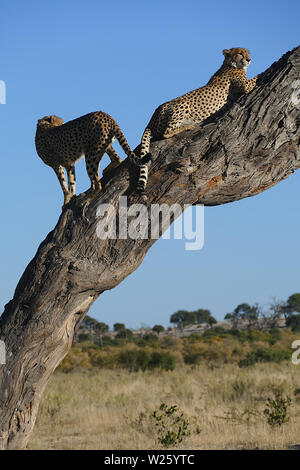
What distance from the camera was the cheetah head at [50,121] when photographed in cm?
632

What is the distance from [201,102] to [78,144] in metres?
1.20

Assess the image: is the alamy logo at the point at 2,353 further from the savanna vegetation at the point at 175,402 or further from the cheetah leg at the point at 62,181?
the savanna vegetation at the point at 175,402

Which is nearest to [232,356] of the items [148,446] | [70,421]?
[70,421]

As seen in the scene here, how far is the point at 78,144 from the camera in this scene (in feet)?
18.3

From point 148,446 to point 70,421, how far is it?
11.5ft

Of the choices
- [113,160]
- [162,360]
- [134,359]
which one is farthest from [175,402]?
[113,160]

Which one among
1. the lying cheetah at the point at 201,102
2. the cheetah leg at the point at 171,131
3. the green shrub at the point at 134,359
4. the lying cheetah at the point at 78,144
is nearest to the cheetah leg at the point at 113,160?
the lying cheetah at the point at 78,144

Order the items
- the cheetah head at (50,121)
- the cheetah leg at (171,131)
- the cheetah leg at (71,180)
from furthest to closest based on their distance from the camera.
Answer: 1. the cheetah head at (50,121)
2. the cheetah leg at (71,180)
3. the cheetah leg at (171,131)

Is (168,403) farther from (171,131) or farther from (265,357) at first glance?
(171,131)

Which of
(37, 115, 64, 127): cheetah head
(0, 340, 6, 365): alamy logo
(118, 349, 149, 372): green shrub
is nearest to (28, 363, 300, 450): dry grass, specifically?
(118, 349, 149, 372): green shrub

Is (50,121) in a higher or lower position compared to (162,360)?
lower

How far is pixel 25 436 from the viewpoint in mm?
4633

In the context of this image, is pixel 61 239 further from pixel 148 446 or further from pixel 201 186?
pixel 148 446

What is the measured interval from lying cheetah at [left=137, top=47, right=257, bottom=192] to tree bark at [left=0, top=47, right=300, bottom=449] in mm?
328
